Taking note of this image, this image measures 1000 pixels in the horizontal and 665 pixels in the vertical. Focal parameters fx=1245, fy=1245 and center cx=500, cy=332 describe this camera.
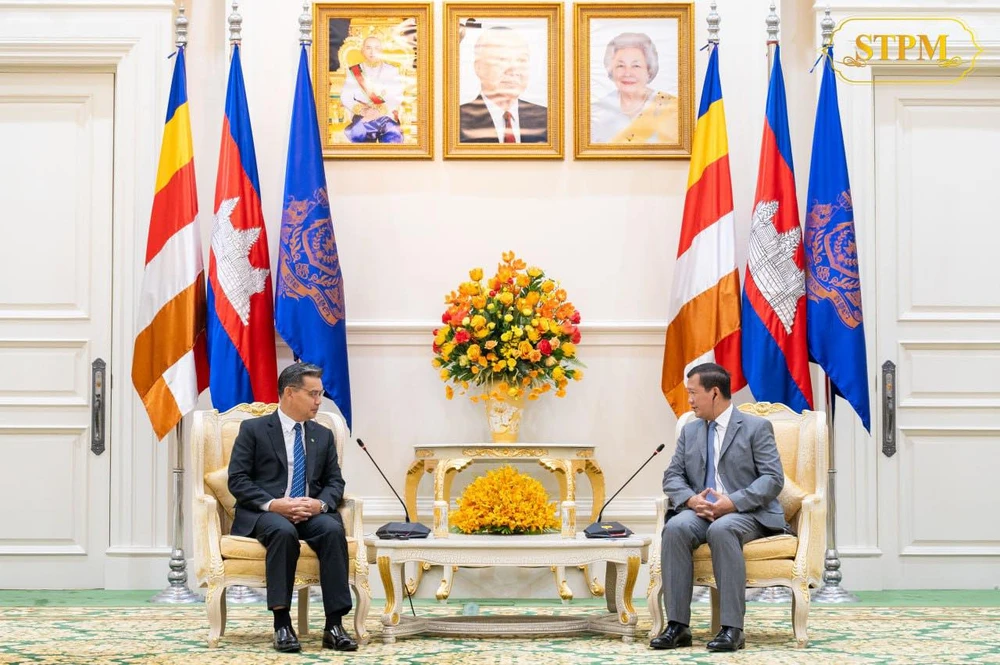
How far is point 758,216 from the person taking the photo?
6684 millimetres

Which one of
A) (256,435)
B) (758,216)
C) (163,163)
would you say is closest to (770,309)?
(758,216)

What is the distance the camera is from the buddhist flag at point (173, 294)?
661 centimetres

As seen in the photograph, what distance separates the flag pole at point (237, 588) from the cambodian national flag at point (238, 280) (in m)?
0.08

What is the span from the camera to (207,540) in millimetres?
5102

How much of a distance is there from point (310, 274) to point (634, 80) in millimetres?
2162

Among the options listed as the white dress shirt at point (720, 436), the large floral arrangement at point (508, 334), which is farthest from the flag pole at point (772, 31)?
the white dress shirt at point (720, 436)

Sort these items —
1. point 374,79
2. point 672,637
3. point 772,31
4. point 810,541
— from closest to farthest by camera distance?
point 672,637
point 810,541
point 772,31
point 374,79

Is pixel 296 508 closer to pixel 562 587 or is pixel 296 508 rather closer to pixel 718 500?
pixel 718 500

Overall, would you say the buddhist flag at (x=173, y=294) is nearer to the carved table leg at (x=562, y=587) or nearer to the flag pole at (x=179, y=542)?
the flag pole at (x=179, y=542)

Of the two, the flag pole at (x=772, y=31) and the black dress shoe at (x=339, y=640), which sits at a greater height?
the flag pole at (x=772, y=31)

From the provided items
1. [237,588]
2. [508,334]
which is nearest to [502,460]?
[508,334]

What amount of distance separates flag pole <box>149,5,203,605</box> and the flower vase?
1687 millimetres

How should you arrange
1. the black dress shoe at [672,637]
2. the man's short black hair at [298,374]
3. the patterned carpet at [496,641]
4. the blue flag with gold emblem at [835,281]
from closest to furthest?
the patterned carpet at [496,641] < the black dress shoe at [672,637] < the man's short black hair at [298,374] < the blue flag with gold emblem at [835,281]

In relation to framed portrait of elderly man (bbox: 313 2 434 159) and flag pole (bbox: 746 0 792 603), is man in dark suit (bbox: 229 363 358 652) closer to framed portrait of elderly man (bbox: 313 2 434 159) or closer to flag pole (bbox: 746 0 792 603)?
framed portrait of elderly man (bbox: 313 2 434 159)
